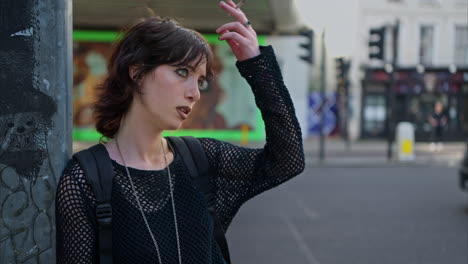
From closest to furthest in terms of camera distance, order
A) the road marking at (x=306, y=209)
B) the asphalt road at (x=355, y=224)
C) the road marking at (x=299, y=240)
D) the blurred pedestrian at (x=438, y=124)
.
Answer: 1. the road marking at (x=299, y=240)
2. the asphalt road at (x=355, y=224)
3. the road marking at (x=306, y=209)
4. the blurred pedestrian at (x=438, y=124)

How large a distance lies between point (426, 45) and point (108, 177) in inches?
1008

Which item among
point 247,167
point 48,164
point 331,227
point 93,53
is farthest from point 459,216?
Answer: point 93,53

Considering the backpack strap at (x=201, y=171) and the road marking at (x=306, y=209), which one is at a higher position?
the backpack strap at (x=201, y=171)

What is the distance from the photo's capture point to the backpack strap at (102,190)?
121 centimetres

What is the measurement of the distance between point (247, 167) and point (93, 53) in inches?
786

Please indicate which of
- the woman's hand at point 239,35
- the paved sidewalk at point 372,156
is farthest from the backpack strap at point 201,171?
the paved sidewalk at point 372,156

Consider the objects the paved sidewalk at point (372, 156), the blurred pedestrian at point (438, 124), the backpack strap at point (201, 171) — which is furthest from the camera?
the blurred pedestrian at point (438, 124)

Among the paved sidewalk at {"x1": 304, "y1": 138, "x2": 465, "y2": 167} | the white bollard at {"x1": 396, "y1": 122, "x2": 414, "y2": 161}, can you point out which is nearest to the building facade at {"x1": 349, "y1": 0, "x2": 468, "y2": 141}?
the paved sidewalk at {"x1": 304, "y1": 138, "x2": 465, "y2": 167}

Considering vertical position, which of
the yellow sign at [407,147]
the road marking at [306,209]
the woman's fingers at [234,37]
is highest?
the woman's fingers at [234,37]

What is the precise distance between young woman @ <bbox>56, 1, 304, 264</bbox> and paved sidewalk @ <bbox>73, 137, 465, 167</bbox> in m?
11.0

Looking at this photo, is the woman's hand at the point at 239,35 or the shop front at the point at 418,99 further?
the shop front at the point at 418,99

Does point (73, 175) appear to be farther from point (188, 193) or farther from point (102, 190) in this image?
point (188, 193)

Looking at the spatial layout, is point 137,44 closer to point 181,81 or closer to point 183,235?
point 181,81

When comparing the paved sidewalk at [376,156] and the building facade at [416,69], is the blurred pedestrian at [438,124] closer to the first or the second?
the paved sidewalk at [376,156]
